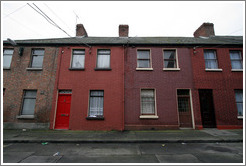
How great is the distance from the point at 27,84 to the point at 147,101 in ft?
32.5

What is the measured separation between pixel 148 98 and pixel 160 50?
440cm

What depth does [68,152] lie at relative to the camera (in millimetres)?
5117

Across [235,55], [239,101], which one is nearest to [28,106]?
[239,101]

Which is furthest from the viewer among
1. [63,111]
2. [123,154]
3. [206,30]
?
[206,30]

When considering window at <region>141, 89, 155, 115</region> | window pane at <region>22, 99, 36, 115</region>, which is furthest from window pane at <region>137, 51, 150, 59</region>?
window pane at <region>22, 99, 36, 115</region>

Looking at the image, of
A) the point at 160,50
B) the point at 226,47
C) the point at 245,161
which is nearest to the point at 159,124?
the point at 245,161

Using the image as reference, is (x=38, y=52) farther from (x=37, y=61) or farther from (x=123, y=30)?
(x=123, y=30)

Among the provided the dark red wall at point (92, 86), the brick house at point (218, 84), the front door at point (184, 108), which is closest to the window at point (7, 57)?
the dark red wall at point (92, 86)

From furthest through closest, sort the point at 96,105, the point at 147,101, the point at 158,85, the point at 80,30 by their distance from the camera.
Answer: the point at 80,30 → the point at 158,85 → the point at 147,101 → the point at 96,105

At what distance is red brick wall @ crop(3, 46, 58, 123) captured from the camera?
8992 mm

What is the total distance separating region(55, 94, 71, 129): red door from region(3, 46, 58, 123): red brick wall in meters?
0.72

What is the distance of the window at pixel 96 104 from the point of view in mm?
9188

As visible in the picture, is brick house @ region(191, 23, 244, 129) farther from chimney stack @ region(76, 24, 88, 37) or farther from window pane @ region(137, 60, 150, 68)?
chimney stack @ region(76, 24, 88, 37)

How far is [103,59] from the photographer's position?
10227 mm
